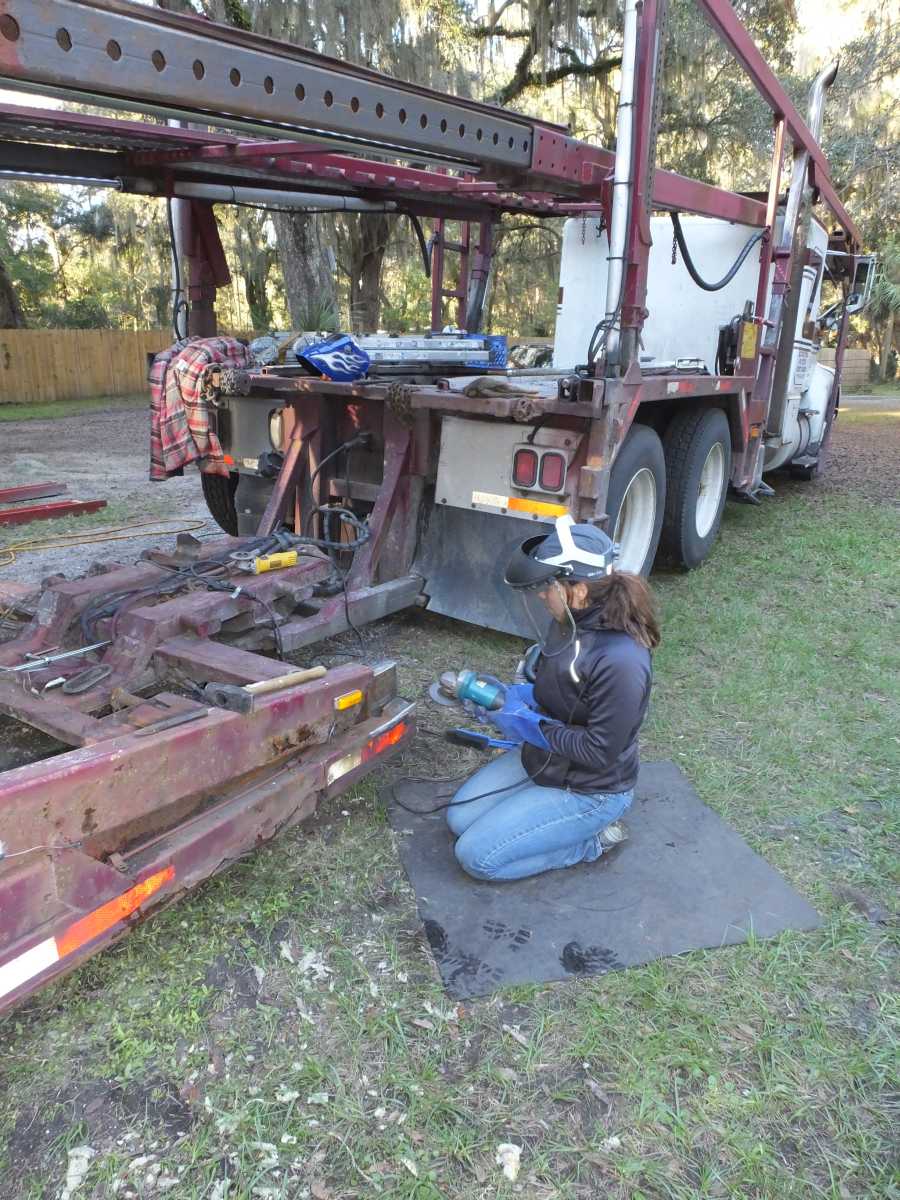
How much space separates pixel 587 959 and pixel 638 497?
3.40m

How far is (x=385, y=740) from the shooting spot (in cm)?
323

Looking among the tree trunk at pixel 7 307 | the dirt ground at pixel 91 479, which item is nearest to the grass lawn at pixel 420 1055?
the dirt ground at pixel 91 479

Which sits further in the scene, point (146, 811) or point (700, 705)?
point (700, 705)

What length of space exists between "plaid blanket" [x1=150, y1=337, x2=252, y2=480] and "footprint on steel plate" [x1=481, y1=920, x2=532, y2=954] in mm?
3707

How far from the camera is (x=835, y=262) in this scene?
911 centimetres

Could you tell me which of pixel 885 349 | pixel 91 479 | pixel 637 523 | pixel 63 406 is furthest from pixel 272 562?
pixel 885 349

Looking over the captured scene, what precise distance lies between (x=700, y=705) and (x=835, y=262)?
6.90 metres

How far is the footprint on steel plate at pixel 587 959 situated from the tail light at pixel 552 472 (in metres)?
2.30

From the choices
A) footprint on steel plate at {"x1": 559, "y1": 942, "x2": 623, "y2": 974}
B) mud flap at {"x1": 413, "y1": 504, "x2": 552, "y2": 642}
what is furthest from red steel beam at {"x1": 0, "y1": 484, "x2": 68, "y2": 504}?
footprint on steel plate at {"x1": 559, "y1": 942, "x2": 623, "y2": 974}

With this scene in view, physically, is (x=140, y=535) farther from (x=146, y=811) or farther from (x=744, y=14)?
(x=744, y=14)

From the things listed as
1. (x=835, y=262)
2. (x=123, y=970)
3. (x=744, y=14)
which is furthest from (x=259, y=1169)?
(x=744, y=14)

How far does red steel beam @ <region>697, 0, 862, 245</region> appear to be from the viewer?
514 cm

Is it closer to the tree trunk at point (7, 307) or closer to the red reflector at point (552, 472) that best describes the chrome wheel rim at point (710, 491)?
the red reflector at point (552, 472)

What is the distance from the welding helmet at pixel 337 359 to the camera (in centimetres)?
489
